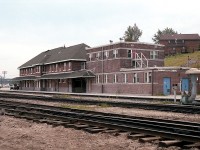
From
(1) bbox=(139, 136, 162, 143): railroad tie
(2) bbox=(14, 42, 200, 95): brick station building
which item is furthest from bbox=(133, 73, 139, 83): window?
(1) bbox=(139, 136, 162, 143): railroad tie

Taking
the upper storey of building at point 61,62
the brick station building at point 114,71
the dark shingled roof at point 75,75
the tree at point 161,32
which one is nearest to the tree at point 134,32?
the tree at point 161,32

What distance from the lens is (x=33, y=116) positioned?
1667 centimetres

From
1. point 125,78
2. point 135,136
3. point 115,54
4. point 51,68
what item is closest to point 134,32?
point 51,68

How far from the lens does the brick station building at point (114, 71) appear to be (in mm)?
41450

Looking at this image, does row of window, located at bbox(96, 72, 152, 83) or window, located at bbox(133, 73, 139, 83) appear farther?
window, located at bbox(133, 73, 139, 83)

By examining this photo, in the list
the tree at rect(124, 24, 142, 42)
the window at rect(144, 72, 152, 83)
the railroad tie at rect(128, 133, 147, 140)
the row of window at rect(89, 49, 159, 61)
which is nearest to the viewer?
the railroad tie at rect(128, 133, 147, 140)

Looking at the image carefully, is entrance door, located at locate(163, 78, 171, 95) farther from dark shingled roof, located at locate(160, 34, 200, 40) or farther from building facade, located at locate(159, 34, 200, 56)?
dark shingled roof, located at locate(160, 34, 200, 40)

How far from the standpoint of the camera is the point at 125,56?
49.1 metres

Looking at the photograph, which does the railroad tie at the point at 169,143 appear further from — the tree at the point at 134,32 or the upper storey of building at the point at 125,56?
the tree at the point at 134,32

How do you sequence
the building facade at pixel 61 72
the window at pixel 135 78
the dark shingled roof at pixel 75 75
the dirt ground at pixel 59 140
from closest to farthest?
1. the dirt ground at pixel 59 140
2. the window at pixel 135 78
3. the dark shingled roof at pixel 75 75
4. the building facade at pixel 61 72

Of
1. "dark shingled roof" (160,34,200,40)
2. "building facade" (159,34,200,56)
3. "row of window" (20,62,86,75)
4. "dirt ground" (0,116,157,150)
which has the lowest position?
"dirt ground" (0,116,157,150)

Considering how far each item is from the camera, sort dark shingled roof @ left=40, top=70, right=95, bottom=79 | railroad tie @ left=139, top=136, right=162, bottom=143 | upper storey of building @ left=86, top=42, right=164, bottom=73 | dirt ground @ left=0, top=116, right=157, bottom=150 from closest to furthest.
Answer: dirt ground @ left=0, top=116, right=157, bottom=150 < railroad tie @ left=139, top=136, right=162, bottom=143 < upper storey of building @ left=86, top=42, right=164, bottom=73 < dark shingled roof @ left=40, top=70, right=95, bottom=79

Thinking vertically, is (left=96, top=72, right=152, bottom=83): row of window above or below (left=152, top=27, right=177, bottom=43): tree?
below

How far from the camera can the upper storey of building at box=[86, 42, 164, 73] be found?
4891 centimetres
